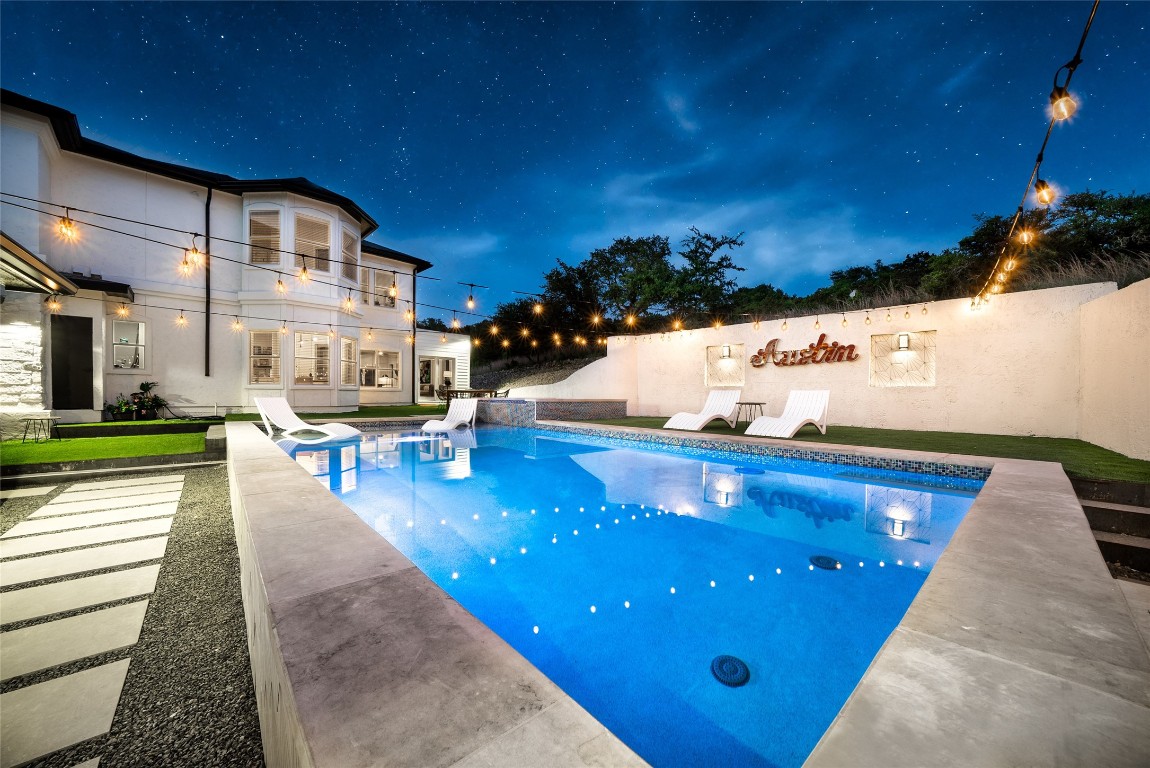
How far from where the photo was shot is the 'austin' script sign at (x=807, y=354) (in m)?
10.1

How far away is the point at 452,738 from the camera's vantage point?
0.83 meters

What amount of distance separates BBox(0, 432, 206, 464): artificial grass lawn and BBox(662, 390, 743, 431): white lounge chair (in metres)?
8.03

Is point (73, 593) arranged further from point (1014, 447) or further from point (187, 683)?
point (1014, 447)

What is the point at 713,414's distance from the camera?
364 inches

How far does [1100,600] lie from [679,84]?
20177 mm


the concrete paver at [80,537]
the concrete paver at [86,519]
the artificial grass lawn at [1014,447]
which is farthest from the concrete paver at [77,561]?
the artificial grass lawn at [1014,447]

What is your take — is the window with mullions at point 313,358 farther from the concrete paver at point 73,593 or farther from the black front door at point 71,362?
the concrete paver at point 73,593

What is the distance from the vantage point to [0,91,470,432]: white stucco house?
26.8 feet

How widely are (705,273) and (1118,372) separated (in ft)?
47.7

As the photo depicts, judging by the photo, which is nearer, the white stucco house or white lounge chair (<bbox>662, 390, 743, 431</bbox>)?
the white stucco house

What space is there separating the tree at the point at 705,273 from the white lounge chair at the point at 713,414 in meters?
10.6

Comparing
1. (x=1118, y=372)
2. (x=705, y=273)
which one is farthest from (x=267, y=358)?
(x=705, y=273)

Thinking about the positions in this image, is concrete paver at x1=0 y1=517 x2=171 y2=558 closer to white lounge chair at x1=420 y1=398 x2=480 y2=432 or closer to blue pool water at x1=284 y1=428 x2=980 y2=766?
blue pool water at x1=284 y1=428 x2=980 y2=766

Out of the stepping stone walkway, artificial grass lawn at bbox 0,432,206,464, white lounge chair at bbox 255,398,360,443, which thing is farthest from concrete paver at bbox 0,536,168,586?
white lounge chair at bbox 255,398,360,443
